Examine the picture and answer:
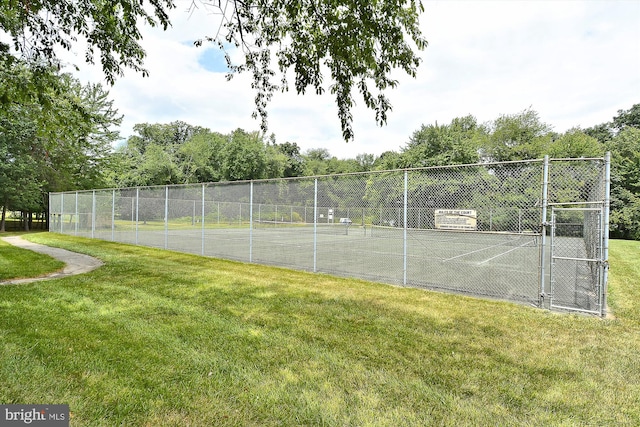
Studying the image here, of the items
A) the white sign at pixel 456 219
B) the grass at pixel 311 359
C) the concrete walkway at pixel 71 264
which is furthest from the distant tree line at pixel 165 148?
the white sign at pixel 456 219

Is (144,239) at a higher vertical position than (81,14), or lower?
lower

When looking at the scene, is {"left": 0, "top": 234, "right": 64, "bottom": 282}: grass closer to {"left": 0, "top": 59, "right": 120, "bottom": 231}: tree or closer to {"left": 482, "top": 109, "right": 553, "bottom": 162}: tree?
{"left": 0, "top": 59, "right": 120, "bottom": 231}: tree

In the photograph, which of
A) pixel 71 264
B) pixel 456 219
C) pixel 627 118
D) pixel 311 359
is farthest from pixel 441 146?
pixel 311 359

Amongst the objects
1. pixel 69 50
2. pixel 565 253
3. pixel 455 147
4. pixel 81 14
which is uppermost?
pixel 455 147

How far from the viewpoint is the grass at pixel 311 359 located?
2.52 metres

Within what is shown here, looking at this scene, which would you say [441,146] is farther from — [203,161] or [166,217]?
[203,161]

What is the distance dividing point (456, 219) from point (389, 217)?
257 inches

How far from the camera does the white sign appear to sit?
6527 mm

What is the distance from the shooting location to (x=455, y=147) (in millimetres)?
34719

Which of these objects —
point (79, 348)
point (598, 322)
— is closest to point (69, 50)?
point (79, 348)

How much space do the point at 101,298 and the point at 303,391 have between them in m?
4.36

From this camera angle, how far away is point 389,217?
13258mm

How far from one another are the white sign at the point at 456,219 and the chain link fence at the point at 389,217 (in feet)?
0.06

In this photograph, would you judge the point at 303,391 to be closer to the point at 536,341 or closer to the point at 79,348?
the point at 79,348
